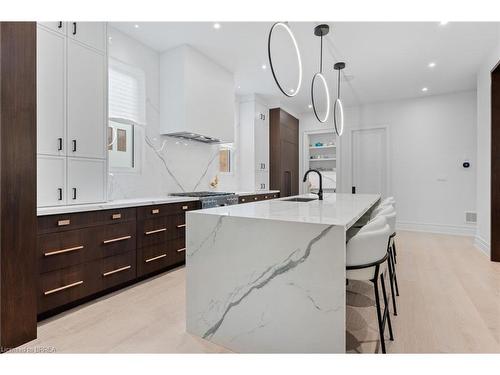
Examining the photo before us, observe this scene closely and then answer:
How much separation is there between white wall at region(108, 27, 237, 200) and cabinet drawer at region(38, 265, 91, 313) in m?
1.04

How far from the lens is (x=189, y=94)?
365 centimetres

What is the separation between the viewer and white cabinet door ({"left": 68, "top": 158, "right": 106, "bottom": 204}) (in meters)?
2.43

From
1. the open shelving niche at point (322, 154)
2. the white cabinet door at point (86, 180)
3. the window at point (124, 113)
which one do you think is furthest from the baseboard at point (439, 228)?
the white cabinet door at point (86, 180)

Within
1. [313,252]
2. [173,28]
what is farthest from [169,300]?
[173,28]

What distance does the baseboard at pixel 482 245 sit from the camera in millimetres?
3951

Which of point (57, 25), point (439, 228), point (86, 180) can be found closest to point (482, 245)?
point (439, 228)

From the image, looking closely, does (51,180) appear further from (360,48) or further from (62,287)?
(360,48)

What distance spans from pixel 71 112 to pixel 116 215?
3.17 ft

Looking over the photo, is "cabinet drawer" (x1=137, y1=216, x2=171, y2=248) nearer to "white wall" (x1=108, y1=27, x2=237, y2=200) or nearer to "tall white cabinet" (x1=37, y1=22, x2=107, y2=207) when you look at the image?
"tall white cabinet" (x1=37, y1=22, x2=107, y2=207)

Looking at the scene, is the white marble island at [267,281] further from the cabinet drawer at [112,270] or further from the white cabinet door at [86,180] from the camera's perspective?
the white cabinet door at [86,180]

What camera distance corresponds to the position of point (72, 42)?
2.42m

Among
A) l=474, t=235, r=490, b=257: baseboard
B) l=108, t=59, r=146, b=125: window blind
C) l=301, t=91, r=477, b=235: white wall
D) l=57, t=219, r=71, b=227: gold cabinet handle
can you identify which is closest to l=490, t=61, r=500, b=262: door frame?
l=474, t=235, r=490, b=257: baseboard

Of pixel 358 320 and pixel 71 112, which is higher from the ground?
pixel 71 112

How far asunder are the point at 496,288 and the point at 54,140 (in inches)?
168
